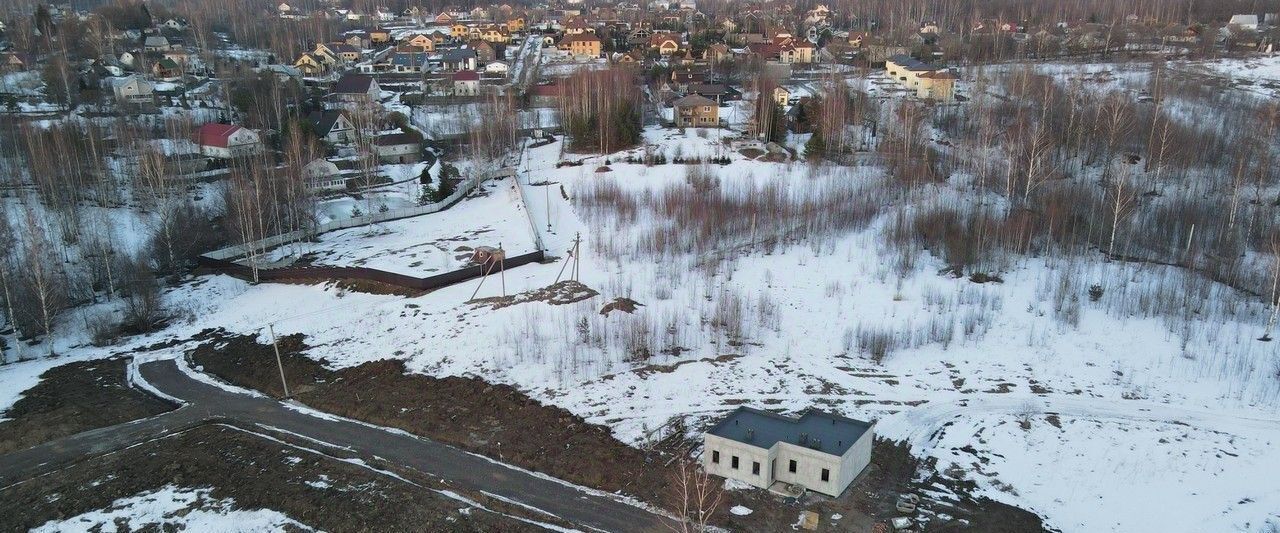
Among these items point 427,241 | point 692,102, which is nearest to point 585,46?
point 692,102

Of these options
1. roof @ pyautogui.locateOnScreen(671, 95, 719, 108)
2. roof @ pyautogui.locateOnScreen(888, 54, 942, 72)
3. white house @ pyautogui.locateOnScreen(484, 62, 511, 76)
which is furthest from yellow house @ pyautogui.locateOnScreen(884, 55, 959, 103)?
white house @ pyautogui.locateOnScreen(484, 62, 511, 76)

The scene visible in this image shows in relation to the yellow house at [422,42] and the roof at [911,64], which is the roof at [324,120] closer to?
the yellow house at [422,42]

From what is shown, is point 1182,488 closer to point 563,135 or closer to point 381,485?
point 381,485

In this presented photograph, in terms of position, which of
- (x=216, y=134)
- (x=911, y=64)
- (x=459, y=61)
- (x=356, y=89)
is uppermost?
(x=459, y=61)

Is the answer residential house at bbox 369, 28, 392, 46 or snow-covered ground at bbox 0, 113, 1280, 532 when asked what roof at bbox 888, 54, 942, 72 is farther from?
residential house at bbox 369, 28, 392, 46

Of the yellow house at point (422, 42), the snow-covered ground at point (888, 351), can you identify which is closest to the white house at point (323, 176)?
the snow-covered ground at point (888, 351)

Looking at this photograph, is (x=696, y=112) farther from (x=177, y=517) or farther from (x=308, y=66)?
(x=177, y=517)
